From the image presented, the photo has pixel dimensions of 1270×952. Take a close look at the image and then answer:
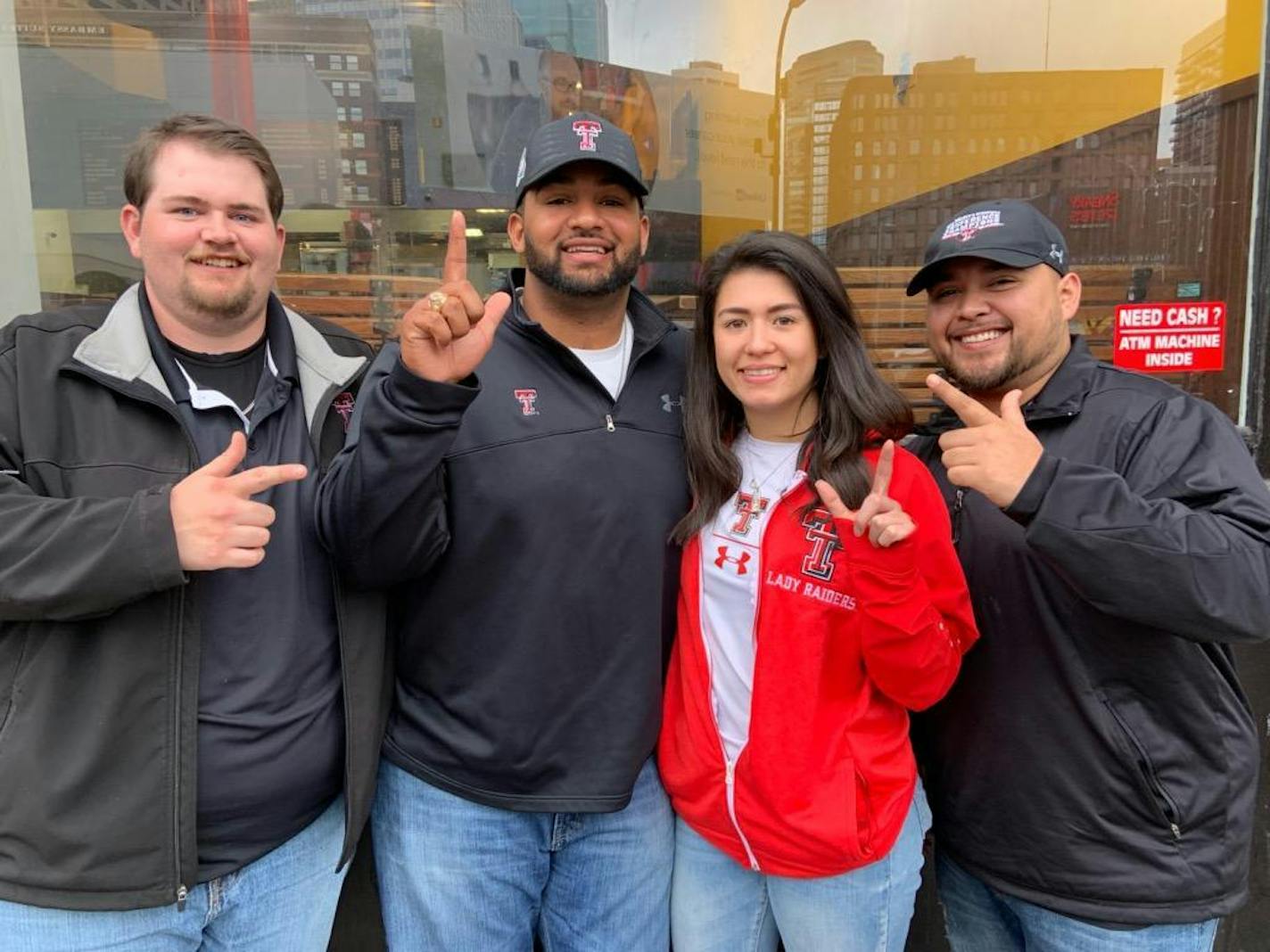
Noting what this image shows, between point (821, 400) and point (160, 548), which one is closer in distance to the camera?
point (160, 548)

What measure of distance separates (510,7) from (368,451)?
2.72 meters

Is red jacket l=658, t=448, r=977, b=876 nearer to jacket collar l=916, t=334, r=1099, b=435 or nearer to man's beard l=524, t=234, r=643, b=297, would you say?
jacket collar l=916, t=334, r=1099, b=435

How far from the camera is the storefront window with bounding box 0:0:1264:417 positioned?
3514 millimetres

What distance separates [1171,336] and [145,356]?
11.5ft

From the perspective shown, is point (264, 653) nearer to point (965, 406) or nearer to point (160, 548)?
point (160, 548)

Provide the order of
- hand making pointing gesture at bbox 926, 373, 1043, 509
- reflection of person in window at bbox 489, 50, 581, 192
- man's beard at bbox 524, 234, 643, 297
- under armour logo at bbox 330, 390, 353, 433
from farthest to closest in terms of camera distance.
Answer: reflection of person in window at bbox 489, 50, 581, 192
man's beard at bbox 524, 234, 643, 297
under armour logo at bbox 330, 390, 353, 433
hand making pointing gesture at bbox 926, 373, 1043, 509

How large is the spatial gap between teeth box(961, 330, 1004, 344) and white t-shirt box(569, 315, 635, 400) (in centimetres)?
85

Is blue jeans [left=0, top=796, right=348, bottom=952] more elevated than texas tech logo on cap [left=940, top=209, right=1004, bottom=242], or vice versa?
texas tech logo on cap [left=940, top=209, right=1004, bottom=242]

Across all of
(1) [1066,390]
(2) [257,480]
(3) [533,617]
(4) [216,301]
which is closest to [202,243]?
(4) [216,301]

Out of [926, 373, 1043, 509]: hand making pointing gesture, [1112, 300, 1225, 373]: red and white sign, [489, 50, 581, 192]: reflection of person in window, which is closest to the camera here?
[926, 373, 1043, 509]: hand making pointing gesture

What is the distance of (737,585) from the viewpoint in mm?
2074

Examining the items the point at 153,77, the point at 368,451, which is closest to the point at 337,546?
the point at 368,451

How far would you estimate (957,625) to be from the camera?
1.96m

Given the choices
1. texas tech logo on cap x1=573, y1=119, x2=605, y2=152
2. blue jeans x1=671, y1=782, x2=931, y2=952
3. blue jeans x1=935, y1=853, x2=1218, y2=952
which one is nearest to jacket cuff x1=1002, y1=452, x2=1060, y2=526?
blue jeans x1=671, y1=782, x2=931, y2=952
